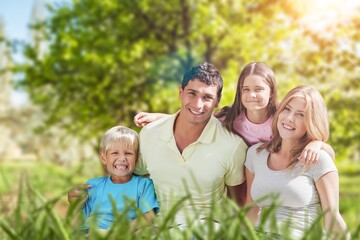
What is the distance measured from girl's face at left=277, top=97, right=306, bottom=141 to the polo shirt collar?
1.85 feet

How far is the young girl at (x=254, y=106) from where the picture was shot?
3.48m

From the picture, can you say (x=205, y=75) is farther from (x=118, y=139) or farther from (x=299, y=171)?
(x=299, y=171)

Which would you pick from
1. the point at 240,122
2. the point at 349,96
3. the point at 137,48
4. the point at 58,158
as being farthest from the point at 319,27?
the point at 58,158

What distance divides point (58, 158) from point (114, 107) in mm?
14388

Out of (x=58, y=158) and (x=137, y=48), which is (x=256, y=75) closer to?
(x=137, y=48)

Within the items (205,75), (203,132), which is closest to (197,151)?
(203,132)

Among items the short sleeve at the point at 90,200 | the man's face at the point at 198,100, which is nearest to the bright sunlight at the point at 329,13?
the man's face at the point at 198,100

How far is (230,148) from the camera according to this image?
359 cm

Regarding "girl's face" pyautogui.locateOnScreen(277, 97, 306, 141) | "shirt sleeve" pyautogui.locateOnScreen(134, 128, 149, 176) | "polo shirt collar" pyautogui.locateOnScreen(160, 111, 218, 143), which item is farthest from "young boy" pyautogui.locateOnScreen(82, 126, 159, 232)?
"girl's face" pyautogui.locateOnScreen(277, 97, 306, 141)

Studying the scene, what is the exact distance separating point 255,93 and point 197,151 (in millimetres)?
511

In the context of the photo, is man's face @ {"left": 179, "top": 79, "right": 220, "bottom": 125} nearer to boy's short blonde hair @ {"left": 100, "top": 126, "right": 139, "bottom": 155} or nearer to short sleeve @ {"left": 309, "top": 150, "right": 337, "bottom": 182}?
boy's short blonde hair @ {"left": 100, "top": 126, "right": 139, "bottom": 155}

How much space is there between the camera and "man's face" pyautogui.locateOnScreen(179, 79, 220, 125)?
3.49 metres

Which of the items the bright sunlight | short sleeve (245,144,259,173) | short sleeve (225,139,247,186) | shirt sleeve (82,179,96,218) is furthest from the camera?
the bright sunlight

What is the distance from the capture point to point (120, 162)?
Answer: 11.0 ft
